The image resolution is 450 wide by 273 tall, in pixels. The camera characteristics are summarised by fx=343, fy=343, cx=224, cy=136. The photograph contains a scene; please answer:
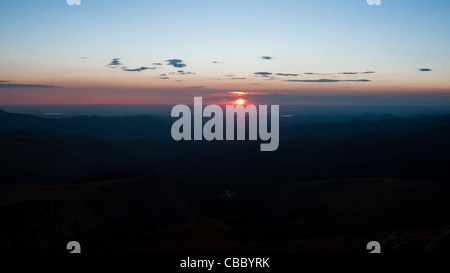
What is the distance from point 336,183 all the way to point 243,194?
51.6 metres

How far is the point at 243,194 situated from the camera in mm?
175625

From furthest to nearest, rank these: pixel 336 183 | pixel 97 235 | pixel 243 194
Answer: pixel 243 194, pixel 336 183, pixel 97 235

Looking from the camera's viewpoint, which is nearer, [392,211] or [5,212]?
[5,212]

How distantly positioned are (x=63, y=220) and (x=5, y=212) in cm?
1231

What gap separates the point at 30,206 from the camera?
77.2 m

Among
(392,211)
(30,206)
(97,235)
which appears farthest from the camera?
(392,211)

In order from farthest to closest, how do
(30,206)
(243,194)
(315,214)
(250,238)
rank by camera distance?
(243,194) → (315,214) → (30,206) → (250,238)

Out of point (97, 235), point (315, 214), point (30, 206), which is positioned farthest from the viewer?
point (315, 214)

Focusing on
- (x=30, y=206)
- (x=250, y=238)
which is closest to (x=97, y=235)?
(x=30, y=206)
